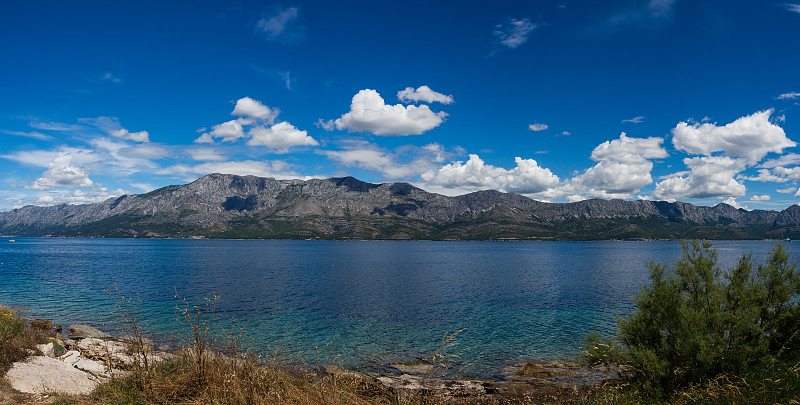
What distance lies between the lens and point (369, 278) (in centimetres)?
10094

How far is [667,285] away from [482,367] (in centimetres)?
1782

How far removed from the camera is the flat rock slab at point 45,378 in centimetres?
1487

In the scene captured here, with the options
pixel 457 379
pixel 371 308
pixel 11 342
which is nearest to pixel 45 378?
pixel 11 342

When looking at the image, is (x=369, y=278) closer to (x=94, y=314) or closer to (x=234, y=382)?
(x=94, y=314)

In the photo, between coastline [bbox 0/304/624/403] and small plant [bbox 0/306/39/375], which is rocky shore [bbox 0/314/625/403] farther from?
small plant [bbox 0/306/39/375]

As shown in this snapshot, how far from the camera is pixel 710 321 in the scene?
1762 centimetres

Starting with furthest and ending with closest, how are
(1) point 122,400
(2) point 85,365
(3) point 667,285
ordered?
(2) point 85,365 → (3) point 667,285 → (1) point 122,400

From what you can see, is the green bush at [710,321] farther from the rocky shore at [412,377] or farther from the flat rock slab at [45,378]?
the flat rock slab at [45,378]

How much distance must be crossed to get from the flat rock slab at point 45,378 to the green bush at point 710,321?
24830 mm

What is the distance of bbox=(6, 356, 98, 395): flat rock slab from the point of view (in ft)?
48.8

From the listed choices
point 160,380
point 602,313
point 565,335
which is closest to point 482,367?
point 565,335

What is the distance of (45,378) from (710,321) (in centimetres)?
3055

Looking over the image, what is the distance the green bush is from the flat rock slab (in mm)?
24830

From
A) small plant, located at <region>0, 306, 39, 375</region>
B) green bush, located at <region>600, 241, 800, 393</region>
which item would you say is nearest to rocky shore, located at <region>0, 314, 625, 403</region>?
small plant, located at <region>0, 306, 39, 375</region>
